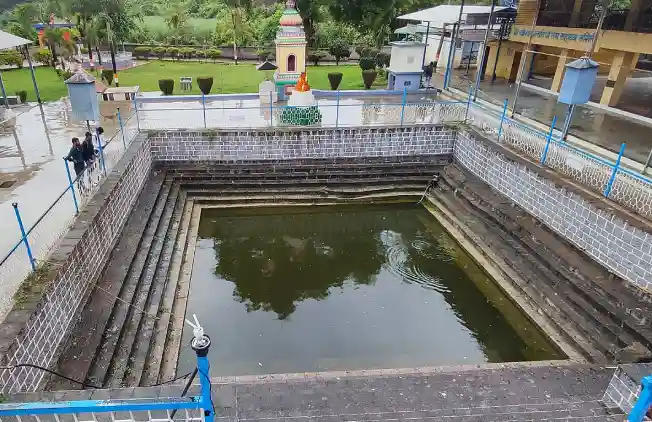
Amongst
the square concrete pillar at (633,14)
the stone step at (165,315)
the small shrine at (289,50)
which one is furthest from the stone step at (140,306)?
the square concrete pillar at (633,14)

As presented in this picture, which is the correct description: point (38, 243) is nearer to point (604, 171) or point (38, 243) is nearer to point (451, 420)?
point (451, 420)

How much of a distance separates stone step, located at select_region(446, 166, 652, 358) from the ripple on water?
6.93 ft

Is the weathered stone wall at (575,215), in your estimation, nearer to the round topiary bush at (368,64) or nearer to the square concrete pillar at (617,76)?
the square concrete pillar at (617,76)

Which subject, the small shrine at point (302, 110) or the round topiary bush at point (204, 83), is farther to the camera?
the round topiary bush at point (204, 83)

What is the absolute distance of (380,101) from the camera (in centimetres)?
1706

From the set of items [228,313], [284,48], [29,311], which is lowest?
[228,313]

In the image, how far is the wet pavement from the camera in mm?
11595

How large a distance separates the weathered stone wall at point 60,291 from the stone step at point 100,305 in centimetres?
15

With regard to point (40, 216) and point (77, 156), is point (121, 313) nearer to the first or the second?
point (40, 216)

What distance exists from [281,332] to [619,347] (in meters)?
5.66

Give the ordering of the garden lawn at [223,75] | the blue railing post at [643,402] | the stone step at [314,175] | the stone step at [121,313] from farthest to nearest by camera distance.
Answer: the garden lawn at [223,75] → the stone step at [314,175] → the stone step at [121,313] → the blue railing post at [643,402]

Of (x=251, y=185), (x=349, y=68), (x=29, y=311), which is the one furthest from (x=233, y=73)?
(x=29, y=311)

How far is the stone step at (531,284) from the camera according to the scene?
25.1 ft

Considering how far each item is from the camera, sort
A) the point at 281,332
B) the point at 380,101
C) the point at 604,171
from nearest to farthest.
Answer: the point at 281,332, the point at 604,171, the point at 380,101
